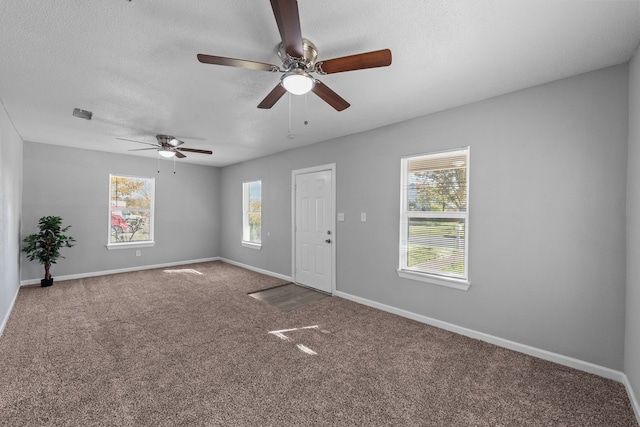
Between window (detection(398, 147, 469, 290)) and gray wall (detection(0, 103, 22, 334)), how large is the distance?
4581 mm

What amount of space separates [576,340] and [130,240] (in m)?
7.24

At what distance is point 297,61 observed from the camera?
1799mm

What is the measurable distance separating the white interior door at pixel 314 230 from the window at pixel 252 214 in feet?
4.48

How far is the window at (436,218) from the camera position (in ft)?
10.0

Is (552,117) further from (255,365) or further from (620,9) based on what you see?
(255,365)

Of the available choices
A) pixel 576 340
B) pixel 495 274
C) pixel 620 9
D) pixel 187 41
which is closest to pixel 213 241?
pixel 187 41

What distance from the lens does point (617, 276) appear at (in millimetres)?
2162

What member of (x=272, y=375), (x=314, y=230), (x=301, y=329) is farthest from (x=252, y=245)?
(x=272, y=375)

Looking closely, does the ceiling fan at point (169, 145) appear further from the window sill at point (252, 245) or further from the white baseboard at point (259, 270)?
the white baseboard at point (259, 270)

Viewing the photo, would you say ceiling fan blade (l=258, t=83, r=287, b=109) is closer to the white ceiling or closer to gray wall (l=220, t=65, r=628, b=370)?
the white ceiling

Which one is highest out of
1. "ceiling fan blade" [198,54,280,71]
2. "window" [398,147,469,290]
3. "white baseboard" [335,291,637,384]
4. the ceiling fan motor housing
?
the ceiling fan motor housing

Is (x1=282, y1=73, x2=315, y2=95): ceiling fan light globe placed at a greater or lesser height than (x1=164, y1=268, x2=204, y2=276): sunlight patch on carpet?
greater

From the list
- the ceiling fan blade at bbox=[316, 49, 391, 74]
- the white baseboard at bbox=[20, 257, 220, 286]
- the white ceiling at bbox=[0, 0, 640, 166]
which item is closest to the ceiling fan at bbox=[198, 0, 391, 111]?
the ceiling fan blade at bbox=[316, 49, 391, 74]

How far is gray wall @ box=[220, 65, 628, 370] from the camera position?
2199 millimetres
